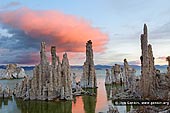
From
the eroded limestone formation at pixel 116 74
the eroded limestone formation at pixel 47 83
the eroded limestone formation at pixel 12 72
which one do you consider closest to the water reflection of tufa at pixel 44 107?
the eroded limestone formation at pixel 47 83

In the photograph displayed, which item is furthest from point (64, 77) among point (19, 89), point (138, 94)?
point (138, 94)

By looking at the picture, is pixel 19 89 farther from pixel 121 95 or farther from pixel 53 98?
pixel 121 95

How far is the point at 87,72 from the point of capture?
90062 millimetres

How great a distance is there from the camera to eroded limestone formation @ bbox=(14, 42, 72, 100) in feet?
186

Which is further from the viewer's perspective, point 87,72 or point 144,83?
point 87,72

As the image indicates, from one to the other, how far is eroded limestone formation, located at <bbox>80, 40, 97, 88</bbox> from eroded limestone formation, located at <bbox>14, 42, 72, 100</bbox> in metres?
26.0

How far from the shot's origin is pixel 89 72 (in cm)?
8994

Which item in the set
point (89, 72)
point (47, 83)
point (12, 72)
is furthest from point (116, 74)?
point (12, 72)

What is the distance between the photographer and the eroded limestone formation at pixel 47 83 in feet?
186

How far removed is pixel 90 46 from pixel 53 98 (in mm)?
39626

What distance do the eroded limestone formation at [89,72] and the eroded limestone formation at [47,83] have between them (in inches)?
1023

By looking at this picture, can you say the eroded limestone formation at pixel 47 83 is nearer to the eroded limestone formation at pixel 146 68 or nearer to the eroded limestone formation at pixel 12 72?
the eroded limestone formation at pixel 146 68

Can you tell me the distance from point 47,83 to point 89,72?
108 ft

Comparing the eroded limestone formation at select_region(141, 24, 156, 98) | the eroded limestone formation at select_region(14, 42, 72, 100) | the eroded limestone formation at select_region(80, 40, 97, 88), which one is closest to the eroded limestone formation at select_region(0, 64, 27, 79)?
the eroded limestone formation at select_region(80, 40, 97, 88)
